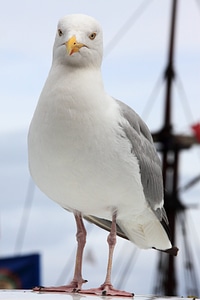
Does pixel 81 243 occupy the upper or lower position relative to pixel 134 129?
lower

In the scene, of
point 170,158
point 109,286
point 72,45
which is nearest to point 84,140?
A: point 72,45

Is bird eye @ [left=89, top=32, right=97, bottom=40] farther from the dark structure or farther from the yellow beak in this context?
the dark structure

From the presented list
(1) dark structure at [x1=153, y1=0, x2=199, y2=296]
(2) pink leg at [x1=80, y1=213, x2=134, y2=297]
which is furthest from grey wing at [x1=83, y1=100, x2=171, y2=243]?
(1) dark structure at [x1=153, y1=0, x2=199, y2=296]

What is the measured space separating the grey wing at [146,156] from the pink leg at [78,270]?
0.30 meters

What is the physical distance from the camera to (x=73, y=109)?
295 centimetres

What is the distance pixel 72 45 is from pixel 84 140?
34 centimetres

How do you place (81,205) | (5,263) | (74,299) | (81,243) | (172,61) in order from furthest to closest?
(172,61), (5,263), (81,243), (81,205), (74,299)

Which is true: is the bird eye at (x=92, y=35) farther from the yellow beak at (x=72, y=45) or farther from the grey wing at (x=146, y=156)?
the grey wing at (x=146, y=156)

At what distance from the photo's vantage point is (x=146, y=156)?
323 centimetres

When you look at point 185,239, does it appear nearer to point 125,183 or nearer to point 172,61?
point 172,61

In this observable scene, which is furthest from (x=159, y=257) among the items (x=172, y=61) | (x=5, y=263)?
(x=5, y=263)

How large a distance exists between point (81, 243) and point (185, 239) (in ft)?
25.8

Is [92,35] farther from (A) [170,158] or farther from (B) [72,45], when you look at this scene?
(A) [170,158]

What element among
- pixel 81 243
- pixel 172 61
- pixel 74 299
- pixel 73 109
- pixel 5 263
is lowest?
pixel 74 299
